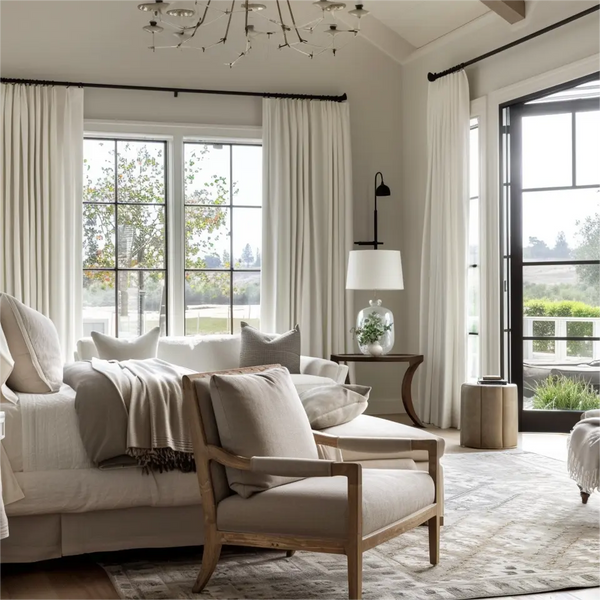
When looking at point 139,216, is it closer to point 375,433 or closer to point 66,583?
point 375,433

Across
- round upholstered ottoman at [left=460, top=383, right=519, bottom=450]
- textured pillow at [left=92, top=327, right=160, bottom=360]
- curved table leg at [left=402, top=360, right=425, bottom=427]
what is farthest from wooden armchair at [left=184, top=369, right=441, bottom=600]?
curved table leg at [left=402, top=360, right=425, bottom=427]

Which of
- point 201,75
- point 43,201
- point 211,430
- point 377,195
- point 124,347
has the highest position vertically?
point 201,75

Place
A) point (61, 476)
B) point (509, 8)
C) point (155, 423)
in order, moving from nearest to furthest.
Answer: point (61, 476)
point (155, 423)
point (509, 8)

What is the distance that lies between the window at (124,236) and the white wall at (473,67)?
215cm

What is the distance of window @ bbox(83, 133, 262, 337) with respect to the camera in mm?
7004

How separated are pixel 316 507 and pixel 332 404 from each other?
1107 mm

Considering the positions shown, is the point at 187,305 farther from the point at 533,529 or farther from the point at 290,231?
the point at 533,529

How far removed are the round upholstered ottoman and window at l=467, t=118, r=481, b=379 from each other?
0.94 meters

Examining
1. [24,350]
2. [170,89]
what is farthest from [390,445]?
[170,89]

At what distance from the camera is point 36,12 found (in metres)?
6.74

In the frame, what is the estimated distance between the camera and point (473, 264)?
681cm

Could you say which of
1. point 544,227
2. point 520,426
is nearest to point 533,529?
point 520,426

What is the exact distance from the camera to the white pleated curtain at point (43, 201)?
21.6 feet

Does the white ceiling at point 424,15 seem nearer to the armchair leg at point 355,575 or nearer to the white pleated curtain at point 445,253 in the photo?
the white pleated curtain at point 445,253
